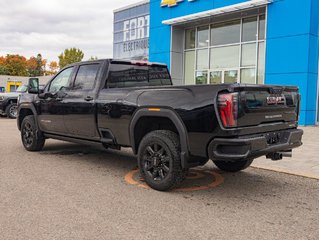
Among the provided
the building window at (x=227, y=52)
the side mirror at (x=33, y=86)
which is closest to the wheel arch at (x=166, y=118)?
the side mirror at (x=33, y=86)

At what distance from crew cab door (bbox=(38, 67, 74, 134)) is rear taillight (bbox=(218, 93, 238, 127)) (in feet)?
12.0

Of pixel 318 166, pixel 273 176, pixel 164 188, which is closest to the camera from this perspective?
pixel 164 188

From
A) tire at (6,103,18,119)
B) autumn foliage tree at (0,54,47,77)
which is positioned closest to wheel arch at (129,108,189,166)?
tire at (6,103,18,119)

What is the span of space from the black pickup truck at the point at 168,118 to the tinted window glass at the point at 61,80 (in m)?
0.03

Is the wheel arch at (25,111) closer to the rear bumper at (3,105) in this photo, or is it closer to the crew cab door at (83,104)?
the crew cab door at (83,104)

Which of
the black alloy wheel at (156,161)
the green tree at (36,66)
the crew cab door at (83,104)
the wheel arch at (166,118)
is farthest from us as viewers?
the green tree at (36,66)

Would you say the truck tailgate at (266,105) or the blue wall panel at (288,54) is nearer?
the truck tailgate at (266,105)

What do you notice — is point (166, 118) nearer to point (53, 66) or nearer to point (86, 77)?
point (86, 77)

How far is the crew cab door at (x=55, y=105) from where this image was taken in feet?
22.9

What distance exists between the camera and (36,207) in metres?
4.21

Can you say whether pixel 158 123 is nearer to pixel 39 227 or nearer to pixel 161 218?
pixel 161 218

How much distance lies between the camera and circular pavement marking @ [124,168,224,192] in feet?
17.1

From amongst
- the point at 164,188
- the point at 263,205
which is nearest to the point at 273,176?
the point at 263,205

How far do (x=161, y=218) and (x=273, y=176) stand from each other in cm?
283
